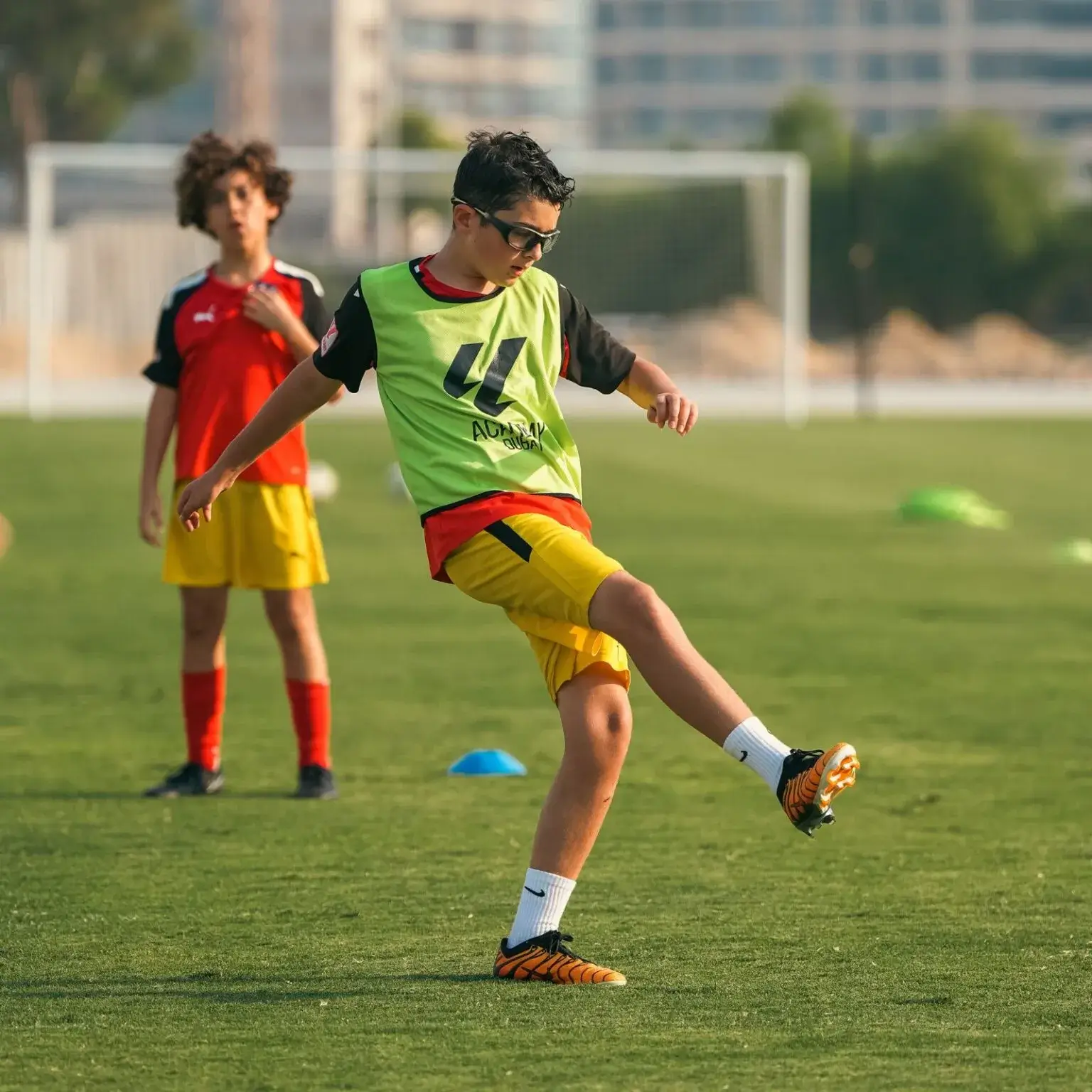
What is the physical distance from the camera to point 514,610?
177 inches

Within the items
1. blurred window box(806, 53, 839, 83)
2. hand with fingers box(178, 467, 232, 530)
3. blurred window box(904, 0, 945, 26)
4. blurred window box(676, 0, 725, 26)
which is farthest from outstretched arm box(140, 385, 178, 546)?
blurred window box(676, 0, 725, 26)

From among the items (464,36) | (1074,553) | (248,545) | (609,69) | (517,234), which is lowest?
(1074,553)

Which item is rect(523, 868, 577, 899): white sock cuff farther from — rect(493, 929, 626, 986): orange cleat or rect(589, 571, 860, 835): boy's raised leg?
rect(589, 571, 860, 835): boy's raised leg

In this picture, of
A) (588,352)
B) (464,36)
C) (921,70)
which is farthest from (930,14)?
(588,352)

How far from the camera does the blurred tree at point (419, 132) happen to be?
75.6 meters

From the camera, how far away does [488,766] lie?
711cm

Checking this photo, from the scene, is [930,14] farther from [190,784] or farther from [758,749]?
[758,749]

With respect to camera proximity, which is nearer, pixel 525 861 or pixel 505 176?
pixel 505 176

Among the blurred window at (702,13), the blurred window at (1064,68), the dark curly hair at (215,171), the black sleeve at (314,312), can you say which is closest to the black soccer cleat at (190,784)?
the black sleeve at (314,312)

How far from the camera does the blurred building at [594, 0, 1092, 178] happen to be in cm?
11981

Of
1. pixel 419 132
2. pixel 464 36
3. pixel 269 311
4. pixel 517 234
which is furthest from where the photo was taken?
pixel 464 36

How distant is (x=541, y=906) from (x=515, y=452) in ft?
3.01

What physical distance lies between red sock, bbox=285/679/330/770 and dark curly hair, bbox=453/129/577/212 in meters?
2.45

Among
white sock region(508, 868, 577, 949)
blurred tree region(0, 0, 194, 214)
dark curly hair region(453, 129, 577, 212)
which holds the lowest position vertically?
white sock region(508, 868, 577, 949)
